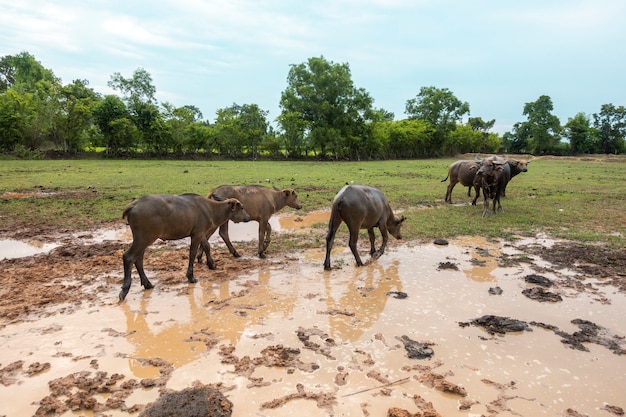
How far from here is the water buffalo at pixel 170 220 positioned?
5863 millimetres

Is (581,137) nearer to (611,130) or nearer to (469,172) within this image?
(611,130)

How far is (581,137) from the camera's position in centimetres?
6334

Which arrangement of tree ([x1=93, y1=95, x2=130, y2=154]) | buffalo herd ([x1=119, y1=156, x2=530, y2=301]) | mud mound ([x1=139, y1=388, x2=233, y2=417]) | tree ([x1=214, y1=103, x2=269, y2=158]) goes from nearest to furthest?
1. mud mound ([x1=139, y1=388, x2=233, y2=417])
2. buffalo herd ([x1=119, y1=156, x2=530, y2=301])
3. tree ([x1=93, y1=95, x2=130, y2=154])
4. tree ([x1=214, y1=103, x2=269, y2=158])

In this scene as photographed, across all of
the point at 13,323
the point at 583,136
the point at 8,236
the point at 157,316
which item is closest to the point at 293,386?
the point at 157,316

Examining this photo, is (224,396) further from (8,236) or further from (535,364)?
(8,236)

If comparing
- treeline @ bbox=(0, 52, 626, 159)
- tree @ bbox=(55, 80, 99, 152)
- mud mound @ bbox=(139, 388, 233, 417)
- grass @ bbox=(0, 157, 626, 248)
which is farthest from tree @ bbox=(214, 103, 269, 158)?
mud mound @ bbox=(139, 388, 233, 417)

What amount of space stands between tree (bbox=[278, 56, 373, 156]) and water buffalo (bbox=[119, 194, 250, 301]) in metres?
40.1

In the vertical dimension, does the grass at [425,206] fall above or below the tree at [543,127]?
below

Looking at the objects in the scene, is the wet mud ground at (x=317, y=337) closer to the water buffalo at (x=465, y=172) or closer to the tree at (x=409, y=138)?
the water buffalo at (x=465, y=172)

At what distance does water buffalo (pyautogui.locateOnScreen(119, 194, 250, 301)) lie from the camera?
19.2 ft

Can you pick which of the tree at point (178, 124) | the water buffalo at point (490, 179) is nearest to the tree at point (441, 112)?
the tree at point (178, 124)

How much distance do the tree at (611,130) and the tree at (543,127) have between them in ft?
20.3

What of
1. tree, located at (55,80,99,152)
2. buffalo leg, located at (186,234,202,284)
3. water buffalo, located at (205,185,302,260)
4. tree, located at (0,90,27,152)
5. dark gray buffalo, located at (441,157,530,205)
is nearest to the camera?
buffalo leg, located at (186,234,202,284)

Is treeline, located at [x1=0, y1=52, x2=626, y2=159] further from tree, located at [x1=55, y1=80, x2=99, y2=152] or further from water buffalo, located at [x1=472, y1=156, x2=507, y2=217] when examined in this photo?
water buffalo, located at [x1=472, y1=156, x2=507, y2=217]
